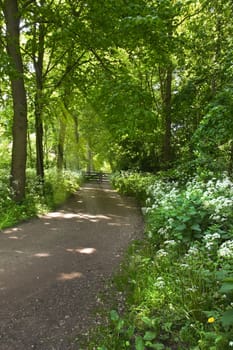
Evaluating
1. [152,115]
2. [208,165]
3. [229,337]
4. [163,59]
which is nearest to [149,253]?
[229,337]

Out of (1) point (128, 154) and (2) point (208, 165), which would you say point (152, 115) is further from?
(1) point (128, 154)

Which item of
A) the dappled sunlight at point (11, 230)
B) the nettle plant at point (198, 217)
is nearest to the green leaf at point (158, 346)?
the nettle plant at point (198, 217)

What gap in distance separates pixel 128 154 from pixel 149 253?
1376 centimetres

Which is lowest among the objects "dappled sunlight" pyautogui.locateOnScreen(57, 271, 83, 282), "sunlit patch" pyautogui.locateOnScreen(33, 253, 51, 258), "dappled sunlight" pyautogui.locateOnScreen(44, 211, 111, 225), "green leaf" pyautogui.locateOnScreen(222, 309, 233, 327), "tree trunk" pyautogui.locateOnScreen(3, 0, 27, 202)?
"dappled sunlight" pyautogui.locateOnScreen(57, 271, 83, 282)

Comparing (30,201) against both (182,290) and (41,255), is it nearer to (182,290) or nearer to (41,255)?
(41,255)

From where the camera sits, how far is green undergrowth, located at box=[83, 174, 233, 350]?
2.69 metres

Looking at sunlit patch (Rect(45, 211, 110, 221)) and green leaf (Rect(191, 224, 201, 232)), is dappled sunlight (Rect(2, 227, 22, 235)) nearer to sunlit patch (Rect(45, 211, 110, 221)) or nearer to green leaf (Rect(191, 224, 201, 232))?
sunlit patch (Rect(45, 211, 110, 221))

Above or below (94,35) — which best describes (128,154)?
below

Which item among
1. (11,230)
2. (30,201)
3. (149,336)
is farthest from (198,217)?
Result: (30,201)

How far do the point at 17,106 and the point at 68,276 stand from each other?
6.29 metres

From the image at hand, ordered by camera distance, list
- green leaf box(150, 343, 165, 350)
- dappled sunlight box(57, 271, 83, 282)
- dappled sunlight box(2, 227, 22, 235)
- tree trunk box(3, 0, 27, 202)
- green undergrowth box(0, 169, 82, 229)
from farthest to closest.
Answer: tree trunk box(3, 0, 27, 202) < green undergrowth box(0, 169, 82, 229) < dappled sunlight box(2, 227, 22, 235) < dappled sunlight box(57, 271, 83, 282) < green leaf box(150, 343, 165, 350)

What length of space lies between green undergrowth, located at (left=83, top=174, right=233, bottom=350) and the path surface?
402mm

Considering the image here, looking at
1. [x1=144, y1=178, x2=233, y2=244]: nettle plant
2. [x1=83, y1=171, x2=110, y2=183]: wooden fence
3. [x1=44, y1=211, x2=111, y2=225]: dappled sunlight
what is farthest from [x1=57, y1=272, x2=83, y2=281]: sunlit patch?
[x1=83, y1=171, x2=110, y2=183]: wooden fence

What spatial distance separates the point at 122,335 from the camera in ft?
10.0
